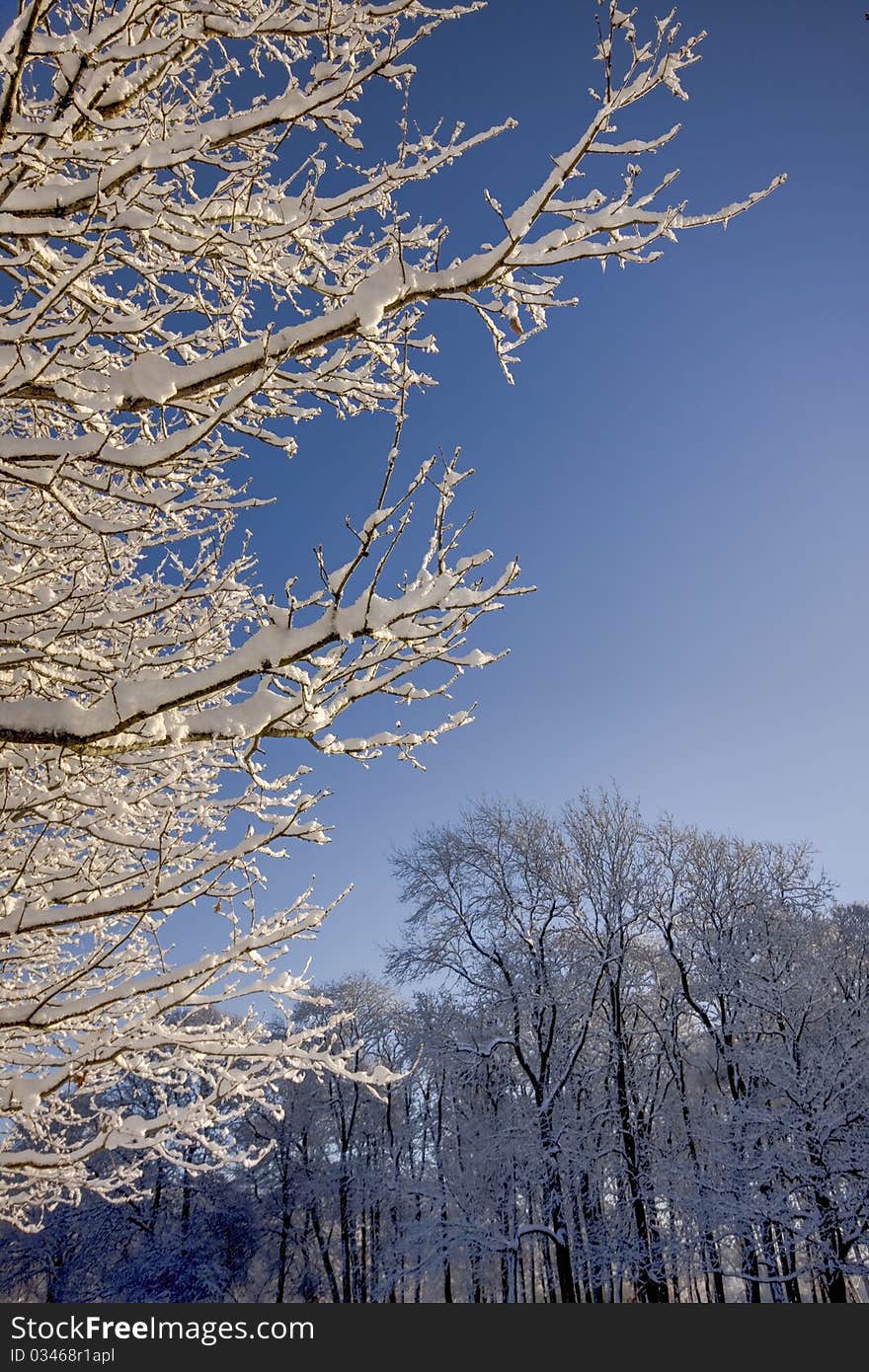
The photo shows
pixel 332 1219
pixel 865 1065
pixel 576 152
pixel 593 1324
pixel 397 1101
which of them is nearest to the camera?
pixel 576 152

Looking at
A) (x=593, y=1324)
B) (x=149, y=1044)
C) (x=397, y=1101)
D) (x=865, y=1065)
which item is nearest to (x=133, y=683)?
(x=149, y=1044)

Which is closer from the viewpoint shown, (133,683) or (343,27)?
(133,683)

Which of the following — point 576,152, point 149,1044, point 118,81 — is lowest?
point 149,1044

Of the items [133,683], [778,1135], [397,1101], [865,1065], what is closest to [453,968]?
→ [778,1135]

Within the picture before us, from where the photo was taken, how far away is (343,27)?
264cm

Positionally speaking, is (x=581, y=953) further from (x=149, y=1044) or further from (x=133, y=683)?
(x=133, y=683)

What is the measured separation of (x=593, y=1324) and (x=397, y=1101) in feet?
73.5

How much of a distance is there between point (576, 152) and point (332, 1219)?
30063 mm

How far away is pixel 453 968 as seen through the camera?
54.6 feet

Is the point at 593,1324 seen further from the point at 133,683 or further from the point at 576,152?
the point at 576,152

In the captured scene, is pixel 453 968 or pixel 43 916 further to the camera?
pixel 453 968

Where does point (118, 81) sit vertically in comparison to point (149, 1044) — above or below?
above

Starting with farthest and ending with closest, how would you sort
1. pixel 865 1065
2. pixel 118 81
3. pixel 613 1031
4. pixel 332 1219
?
pixel 332 1219 → pixel 613 1031 → pixel 865 1065 → pixel 118 81

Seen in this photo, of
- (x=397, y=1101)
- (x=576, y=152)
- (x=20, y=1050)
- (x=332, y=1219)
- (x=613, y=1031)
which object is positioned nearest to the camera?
(x=576, y=152)
